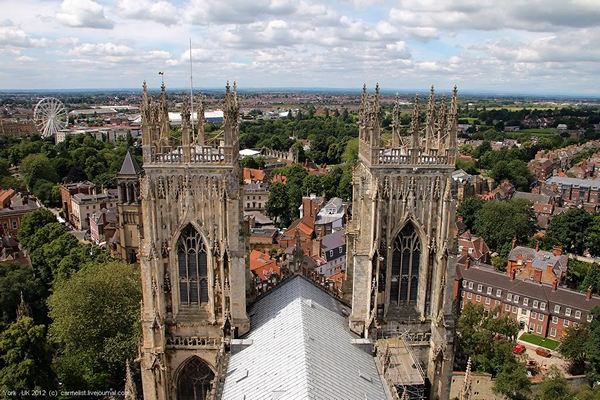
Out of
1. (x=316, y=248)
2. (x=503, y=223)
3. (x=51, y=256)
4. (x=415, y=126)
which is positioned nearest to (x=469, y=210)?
(x=503, y=223)

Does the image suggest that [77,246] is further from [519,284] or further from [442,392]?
[519,284]

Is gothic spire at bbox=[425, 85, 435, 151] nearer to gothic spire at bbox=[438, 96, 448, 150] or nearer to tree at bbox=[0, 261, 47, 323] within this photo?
gothic spire at bbox=[438, 96, 448, 150]

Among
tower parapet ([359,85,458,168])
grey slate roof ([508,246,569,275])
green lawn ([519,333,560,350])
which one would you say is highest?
tower parapet ([359,85,458,168])

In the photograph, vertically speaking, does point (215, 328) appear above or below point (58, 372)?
above

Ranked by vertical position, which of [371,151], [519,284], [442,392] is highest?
[371,151]

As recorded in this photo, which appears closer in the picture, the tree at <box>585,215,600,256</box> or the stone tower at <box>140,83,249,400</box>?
the stone tower at <box>140,83,249,400</box>

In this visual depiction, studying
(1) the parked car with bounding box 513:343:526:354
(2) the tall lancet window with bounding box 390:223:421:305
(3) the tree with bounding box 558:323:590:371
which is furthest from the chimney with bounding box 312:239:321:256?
(2) the tall lancet window with bounding box 390:223:421:305

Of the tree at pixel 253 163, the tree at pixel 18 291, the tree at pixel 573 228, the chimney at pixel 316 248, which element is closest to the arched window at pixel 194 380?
the tree at pixel 18 291

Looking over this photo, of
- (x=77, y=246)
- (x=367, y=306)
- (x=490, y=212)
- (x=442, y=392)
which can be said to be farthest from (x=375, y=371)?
(x=490, y=212)
